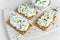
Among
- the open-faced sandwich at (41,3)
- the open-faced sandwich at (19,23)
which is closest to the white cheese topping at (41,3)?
the open-faced sandwich at (41,3)

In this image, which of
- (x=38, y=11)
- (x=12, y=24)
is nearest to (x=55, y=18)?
(x=38, y=11)

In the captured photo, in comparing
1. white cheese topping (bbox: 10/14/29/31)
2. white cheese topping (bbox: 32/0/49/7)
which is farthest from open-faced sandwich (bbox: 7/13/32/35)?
white cheese topping (bbox: 32/0/49/7)

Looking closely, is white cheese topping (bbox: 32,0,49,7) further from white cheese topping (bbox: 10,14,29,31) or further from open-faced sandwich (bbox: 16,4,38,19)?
white cheese topping (bbox: 10,14,29,31)

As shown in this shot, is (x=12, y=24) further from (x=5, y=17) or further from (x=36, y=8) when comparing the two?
(x=36, y=8)

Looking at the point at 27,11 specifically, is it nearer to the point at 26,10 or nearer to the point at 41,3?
the point at 26,10

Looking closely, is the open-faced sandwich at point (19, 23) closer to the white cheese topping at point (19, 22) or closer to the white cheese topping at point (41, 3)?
the white cheese topping at point (19, 22)

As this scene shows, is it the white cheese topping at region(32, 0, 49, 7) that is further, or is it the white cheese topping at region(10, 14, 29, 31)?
the white cheese topping at region(32, 0, 49, 7)
